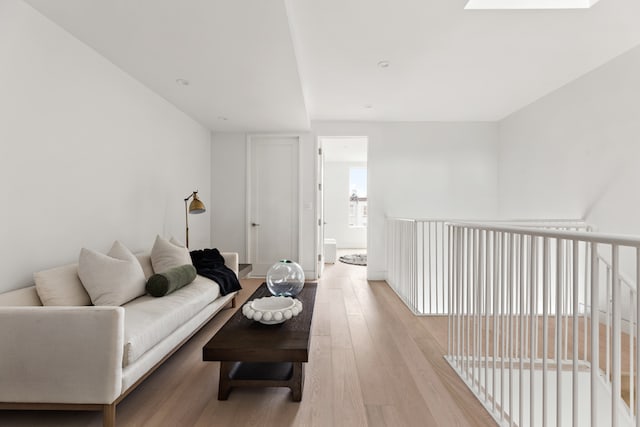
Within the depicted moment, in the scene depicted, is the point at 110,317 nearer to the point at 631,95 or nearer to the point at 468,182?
the point at 631,95

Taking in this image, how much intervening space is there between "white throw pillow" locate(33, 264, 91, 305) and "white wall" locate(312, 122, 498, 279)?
3707mm

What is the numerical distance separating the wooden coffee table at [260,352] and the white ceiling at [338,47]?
197 cm

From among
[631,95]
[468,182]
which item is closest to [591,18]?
[631,95]

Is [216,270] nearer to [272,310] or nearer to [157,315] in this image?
[157,315]

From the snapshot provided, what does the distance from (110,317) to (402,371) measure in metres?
1.77

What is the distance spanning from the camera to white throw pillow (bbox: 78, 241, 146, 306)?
205 cm

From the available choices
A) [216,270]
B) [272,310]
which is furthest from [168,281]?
[272,310]

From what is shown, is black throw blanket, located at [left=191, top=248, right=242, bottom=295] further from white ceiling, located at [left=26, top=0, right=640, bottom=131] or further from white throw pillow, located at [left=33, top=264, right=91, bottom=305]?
white ceiling, located at [left=26, top=0, right=640, bottom=131]

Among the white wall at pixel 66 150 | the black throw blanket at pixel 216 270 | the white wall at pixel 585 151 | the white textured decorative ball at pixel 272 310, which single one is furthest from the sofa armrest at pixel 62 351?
the white wall at pixel 585 151

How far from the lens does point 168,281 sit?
7.83 feet

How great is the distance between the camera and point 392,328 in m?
2.96

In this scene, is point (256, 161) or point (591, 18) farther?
point (256, 161)

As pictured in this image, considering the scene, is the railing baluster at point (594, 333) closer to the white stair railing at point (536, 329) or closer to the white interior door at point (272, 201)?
the white stair railing at point (536, 329)

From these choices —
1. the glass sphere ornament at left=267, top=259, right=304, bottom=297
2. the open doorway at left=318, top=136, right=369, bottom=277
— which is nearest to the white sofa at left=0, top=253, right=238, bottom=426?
the glass sphere ornament at left=267, top=259, right=304, bottom=297
